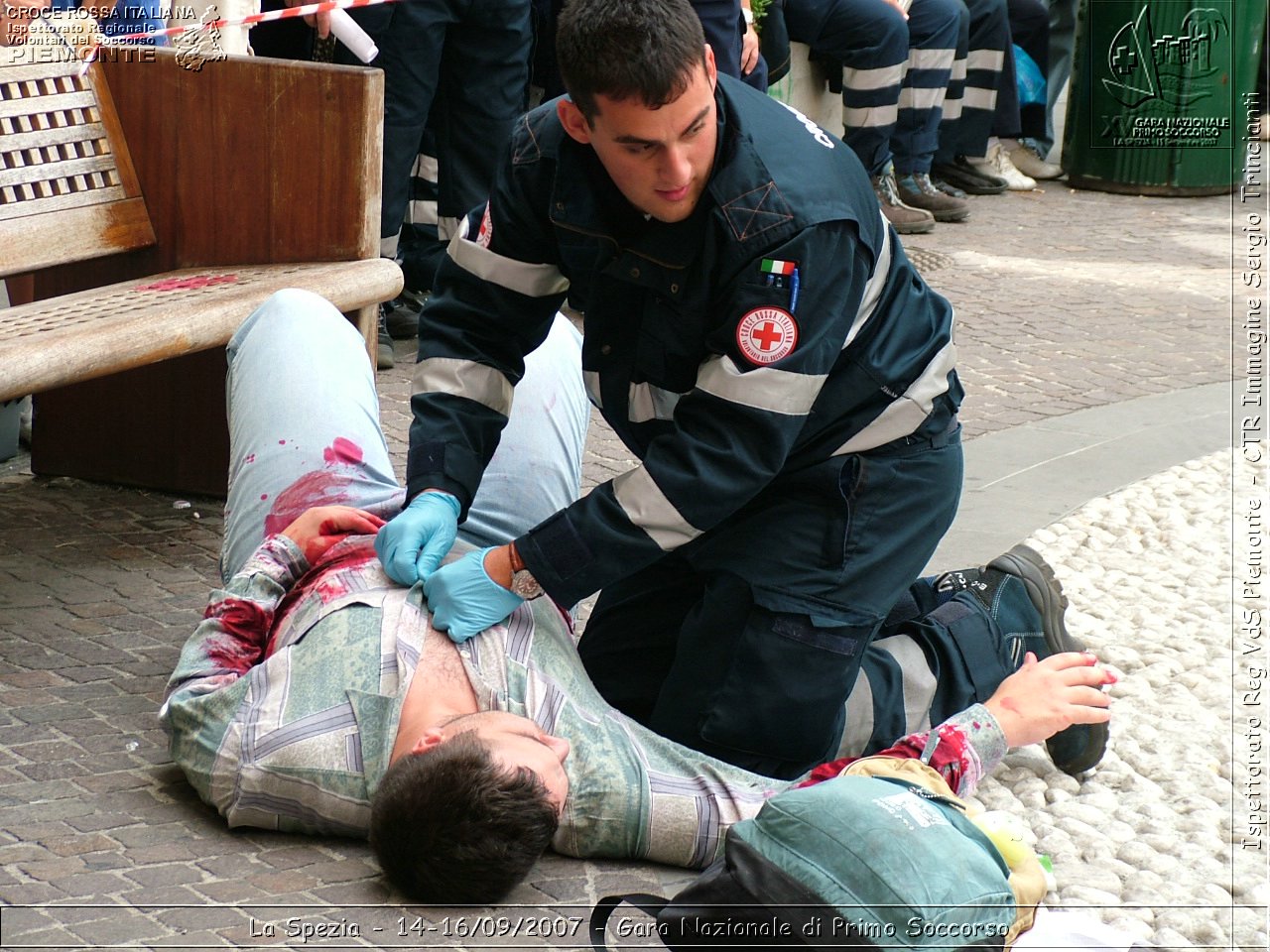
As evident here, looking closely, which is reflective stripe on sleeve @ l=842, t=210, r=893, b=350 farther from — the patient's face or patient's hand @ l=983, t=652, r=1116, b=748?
the patient's face

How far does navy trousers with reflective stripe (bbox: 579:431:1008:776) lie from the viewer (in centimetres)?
251

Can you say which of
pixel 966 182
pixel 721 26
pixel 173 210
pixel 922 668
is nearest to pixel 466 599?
pixel 922 668

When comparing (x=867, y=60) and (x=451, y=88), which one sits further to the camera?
(x=867, y=60)

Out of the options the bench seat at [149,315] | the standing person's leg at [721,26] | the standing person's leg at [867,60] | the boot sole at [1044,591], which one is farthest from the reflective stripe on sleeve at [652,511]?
the standing person's leg at [867,60]

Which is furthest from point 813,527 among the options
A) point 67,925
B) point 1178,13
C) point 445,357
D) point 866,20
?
point 1178,13

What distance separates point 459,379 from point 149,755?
83 centimetres

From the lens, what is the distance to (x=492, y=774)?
2.06 meters

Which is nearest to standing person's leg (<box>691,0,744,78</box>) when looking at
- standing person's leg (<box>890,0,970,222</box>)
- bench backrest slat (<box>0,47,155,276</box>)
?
bench backrest slat (<box>0,47,155,276</box>)

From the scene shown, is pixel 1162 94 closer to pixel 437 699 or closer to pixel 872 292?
pixel 872 292

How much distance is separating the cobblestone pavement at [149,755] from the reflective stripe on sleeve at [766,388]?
0.74 m

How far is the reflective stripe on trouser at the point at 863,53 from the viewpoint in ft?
24.8

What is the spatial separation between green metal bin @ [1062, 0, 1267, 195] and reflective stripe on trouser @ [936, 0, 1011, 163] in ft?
2.40

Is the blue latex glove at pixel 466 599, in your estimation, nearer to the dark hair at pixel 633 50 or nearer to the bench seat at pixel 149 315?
the dark hair at pixel 633 50

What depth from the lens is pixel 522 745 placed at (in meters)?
2.17
